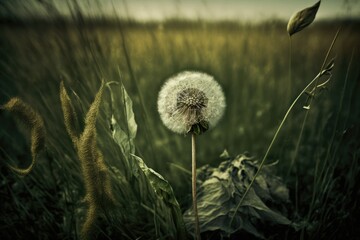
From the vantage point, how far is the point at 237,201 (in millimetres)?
1031

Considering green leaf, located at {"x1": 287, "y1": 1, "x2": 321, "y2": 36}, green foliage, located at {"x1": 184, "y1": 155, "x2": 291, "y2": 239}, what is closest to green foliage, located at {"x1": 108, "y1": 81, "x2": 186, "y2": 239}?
Result: green foliage, located at {"x1": 184, "y1": 155, "x2": 291, "y2": 239}

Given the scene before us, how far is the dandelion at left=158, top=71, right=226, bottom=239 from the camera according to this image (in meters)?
0.84

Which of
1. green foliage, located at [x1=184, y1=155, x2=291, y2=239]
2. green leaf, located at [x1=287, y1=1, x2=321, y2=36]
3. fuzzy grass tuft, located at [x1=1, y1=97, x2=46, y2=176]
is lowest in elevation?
green foliage, located at [x1=184, y1=155, x2=291, y2=239]

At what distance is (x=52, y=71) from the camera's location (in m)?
1.33

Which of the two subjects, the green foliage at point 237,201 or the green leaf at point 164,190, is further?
the green foliage at point 237,201

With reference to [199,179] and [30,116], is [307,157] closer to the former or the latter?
[199,179]

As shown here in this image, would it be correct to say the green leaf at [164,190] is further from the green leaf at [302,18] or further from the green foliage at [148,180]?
the green leaf at [302,18]

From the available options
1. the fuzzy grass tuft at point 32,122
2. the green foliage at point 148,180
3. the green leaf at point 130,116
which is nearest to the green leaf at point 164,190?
the green foliage at point 148,180

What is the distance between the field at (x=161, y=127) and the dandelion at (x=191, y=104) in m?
0.12

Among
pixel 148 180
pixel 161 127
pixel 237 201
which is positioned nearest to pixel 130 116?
pixel 148 180

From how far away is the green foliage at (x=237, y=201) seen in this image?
39.6 inches

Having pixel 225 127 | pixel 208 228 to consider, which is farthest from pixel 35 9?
pixel 225 127

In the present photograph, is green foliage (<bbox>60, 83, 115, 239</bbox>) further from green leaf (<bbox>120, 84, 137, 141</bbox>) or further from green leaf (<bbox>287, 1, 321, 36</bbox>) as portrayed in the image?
green leaf (<bbox>287, 1, 321, 36</bbox>)

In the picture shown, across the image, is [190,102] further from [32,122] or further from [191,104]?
[32,122]
